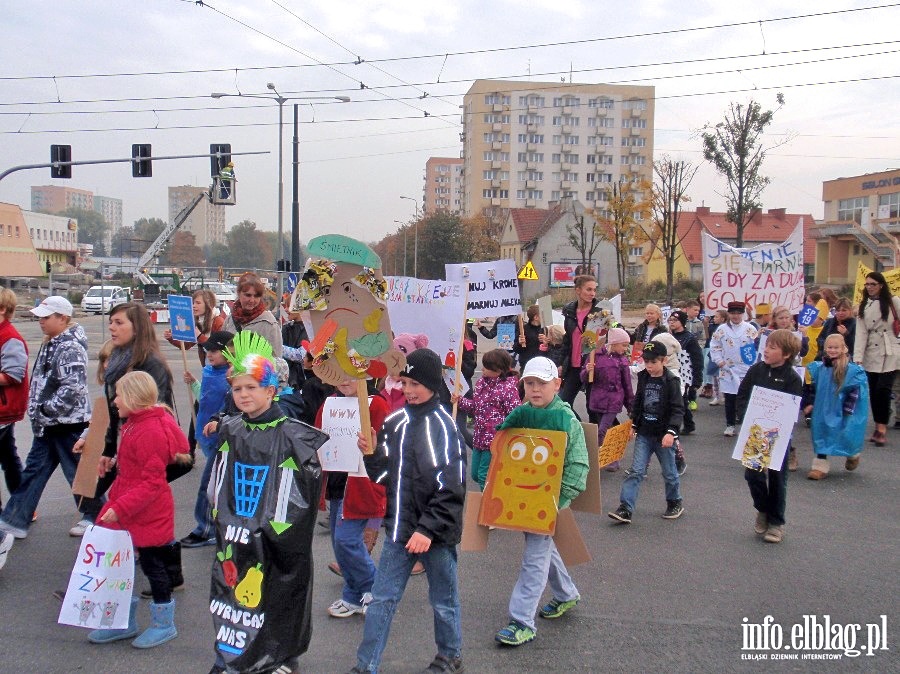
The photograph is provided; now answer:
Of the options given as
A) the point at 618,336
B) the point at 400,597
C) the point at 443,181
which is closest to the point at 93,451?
the point at 400,597

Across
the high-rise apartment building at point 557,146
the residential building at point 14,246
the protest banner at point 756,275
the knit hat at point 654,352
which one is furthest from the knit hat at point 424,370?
the high-rise apartment building at point 557,146

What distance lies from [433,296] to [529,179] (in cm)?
9196

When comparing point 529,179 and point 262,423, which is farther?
point 529,179

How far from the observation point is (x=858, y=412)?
844 cm

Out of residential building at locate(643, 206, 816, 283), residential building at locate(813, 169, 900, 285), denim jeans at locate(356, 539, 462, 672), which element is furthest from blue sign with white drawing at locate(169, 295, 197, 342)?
residential building at locate(643, 206, 816, 283)

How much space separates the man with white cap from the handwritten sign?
214 cm

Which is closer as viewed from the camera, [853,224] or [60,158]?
[60,158]

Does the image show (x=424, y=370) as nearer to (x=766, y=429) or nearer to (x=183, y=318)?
(x=766, y=429)

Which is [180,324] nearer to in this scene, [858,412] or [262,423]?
[262,423]

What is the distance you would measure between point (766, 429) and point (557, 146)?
94377 millimetres

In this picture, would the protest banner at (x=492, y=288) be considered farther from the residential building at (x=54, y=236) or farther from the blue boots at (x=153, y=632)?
the residential building at (x=54, y=236)

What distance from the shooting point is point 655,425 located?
22.4 ft

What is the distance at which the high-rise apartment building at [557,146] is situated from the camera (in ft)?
314

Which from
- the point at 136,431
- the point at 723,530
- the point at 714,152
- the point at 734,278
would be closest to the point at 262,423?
the point at 136,431
